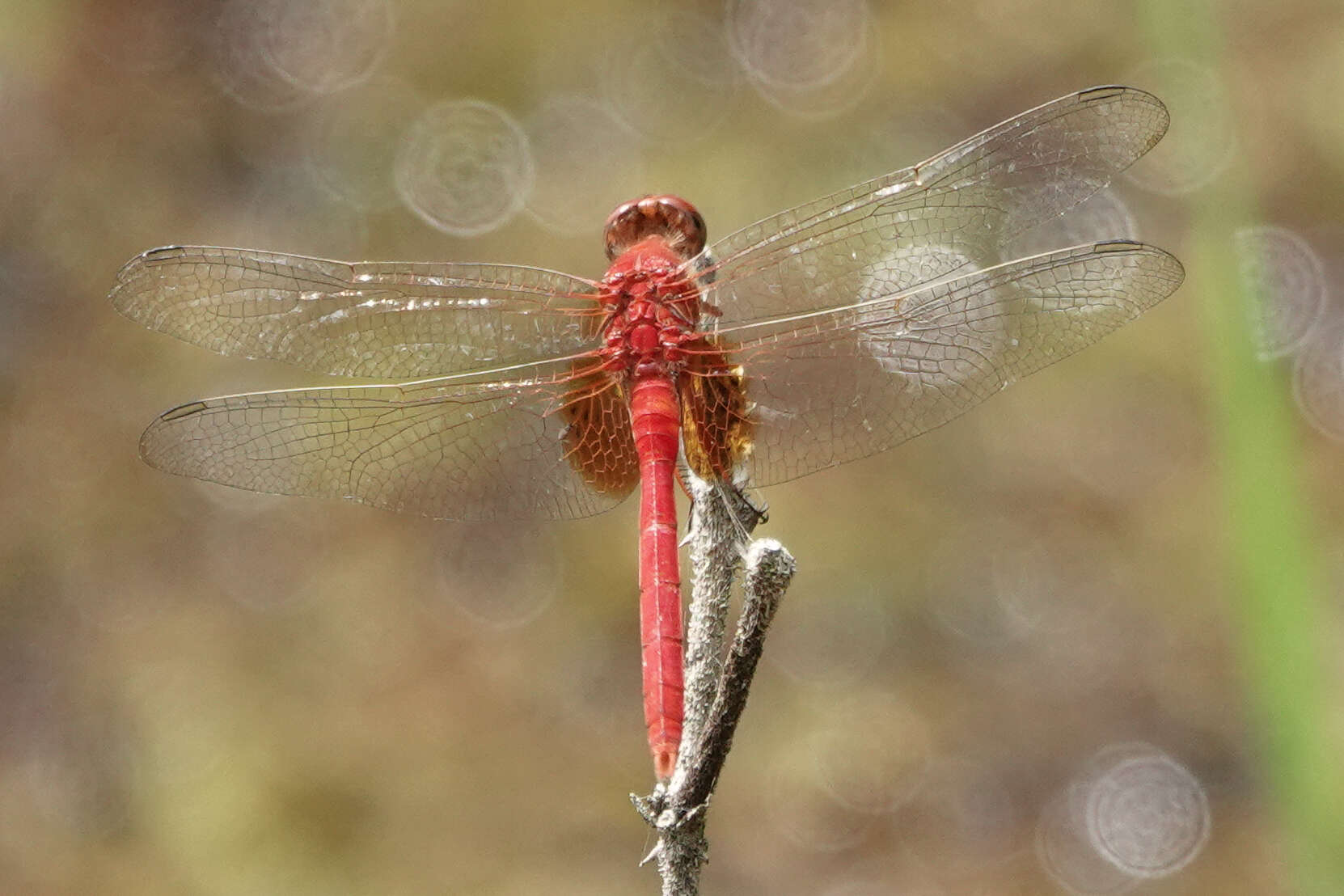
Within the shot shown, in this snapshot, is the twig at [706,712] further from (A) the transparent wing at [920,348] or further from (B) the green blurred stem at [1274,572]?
(B) the green blurred stem at [1274,572]

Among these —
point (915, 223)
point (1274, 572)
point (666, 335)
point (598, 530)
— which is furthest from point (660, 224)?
point (598, 530)

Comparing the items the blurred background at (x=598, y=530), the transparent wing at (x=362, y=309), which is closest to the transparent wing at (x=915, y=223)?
the transparent wing at (x=362, y=309)

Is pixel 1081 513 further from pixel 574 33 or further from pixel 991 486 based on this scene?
pixel 574 33

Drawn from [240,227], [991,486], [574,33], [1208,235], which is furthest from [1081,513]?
[240,227]

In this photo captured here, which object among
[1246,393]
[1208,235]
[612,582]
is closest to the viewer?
[1246,393]

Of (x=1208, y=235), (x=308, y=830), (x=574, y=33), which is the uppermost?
(x=574, y=33)

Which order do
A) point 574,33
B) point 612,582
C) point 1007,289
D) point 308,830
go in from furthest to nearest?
point 574,33 → point 612,582 → point 308,830 → point 1007,289
